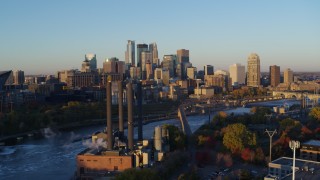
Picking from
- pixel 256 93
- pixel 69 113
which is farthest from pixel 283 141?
pixel 256 93

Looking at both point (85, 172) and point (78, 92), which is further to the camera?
point (78, 92)

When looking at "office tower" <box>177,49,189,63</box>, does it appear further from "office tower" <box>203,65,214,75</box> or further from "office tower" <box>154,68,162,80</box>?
"office tower" <box>154,68,162,80</box>

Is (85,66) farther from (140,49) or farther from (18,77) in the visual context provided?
(140,49)

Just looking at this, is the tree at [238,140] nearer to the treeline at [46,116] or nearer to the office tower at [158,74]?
the treeline at [46,116]

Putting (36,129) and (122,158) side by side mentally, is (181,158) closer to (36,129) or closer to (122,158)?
(122,158)

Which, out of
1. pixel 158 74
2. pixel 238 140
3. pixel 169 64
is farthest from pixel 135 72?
pixel 238 140

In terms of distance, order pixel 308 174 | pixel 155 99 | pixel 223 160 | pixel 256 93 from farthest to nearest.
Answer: pixel 256 93 → pixel 155 99 → pixel 223 160 → pixel 308 174
